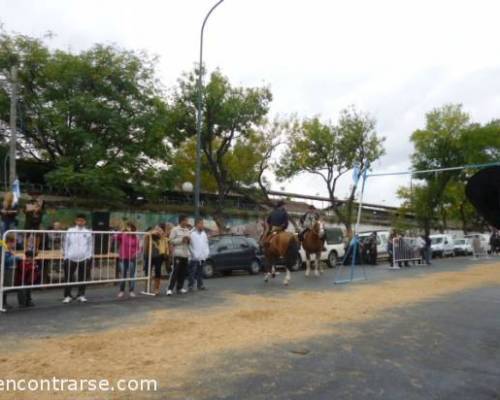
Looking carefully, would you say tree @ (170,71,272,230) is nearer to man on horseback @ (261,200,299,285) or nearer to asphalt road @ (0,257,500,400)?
man on horseback @ (261,200,299,285)

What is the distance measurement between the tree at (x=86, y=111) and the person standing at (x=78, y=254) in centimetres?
992

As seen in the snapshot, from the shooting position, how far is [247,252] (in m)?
19.4

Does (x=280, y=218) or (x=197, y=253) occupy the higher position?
(x=280, y=218)

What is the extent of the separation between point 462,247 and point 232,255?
27.6 m

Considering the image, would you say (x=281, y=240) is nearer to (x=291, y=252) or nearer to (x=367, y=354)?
(x=291, y=252)

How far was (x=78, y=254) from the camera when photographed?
33.1 ft

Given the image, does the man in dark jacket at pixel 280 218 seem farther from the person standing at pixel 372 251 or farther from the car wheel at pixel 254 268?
the person standing at pixel 372 251

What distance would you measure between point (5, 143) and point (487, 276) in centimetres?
2068

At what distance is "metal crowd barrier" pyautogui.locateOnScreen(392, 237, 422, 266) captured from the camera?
2308 cm

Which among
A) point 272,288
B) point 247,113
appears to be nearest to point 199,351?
point 272,288

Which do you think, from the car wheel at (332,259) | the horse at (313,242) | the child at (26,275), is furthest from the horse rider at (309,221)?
the child at (26,275)

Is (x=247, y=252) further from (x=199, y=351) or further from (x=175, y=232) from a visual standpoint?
(x=199, y=351)

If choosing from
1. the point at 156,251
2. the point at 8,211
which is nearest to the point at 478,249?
the point at 156,251

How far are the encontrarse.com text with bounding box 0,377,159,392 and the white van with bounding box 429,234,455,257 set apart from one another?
35.0m
